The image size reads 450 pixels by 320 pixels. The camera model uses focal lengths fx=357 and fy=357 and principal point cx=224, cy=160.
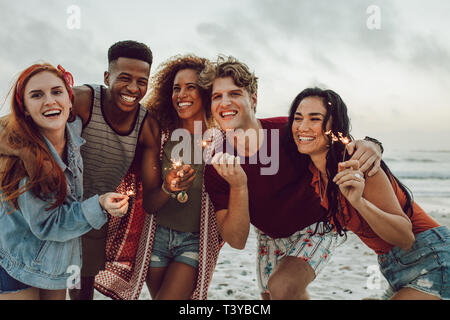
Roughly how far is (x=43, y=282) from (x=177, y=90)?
79.8 inches

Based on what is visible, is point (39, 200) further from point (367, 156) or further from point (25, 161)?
point (367, 156)

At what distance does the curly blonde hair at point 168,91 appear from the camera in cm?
360

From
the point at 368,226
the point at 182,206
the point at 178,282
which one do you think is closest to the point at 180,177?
the point at 182,206

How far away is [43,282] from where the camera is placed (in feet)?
9.03

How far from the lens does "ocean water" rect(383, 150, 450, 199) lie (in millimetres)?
12875

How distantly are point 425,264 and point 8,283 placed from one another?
3160 millimetres

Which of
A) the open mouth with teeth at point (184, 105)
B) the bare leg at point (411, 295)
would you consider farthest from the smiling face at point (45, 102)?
the bare leg at point (411, 295)

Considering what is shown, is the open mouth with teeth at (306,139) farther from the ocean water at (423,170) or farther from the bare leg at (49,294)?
the ocean water at (423,170)

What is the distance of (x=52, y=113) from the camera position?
2762 mm

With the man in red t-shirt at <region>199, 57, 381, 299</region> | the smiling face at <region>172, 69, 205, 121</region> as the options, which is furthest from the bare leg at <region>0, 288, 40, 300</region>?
the smiling face at <region>172, 69, 205, 121</region>

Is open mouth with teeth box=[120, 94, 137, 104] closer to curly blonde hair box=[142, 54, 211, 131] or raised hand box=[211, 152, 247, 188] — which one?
curly blonde hair box=[142, 54, 211, 131]

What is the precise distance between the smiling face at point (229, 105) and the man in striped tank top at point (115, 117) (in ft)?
2.29

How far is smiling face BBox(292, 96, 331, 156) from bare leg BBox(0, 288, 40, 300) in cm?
245
